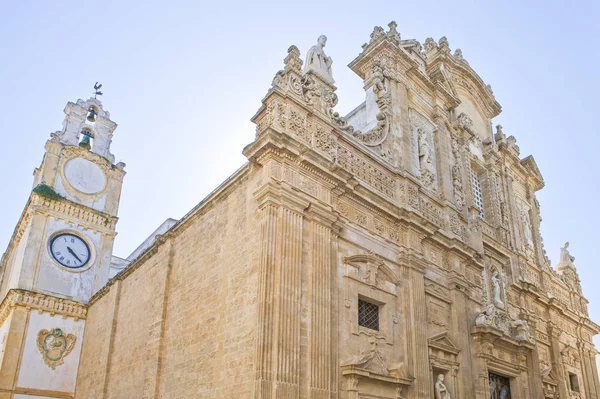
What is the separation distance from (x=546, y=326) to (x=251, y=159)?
14383 mm

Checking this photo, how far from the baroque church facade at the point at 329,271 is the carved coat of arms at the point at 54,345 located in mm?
80

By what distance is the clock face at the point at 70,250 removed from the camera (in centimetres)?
2159

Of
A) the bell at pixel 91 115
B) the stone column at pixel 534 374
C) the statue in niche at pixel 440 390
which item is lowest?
the statue in niche at pixel 440 390

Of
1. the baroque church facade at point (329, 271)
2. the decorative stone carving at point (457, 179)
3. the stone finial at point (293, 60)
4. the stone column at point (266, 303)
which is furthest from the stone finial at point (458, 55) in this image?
the stone column at point (266, 303)

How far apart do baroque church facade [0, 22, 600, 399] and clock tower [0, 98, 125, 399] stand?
78 mm

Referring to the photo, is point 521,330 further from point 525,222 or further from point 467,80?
point 467,80

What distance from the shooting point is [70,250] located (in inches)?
870

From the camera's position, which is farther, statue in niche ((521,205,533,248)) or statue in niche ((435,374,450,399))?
statue in niche ((521,205,533,248))

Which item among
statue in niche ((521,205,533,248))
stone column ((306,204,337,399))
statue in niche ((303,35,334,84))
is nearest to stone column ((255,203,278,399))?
stone column ((306,204,337,399))

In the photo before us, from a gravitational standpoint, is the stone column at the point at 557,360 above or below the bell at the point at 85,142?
below

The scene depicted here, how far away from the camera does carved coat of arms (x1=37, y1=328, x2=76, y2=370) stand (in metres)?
19.7

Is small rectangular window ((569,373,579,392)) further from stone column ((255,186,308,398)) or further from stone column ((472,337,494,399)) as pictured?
stone column ((255,186,308,398))

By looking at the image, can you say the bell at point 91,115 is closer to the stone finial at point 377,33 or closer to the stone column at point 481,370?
the stone finial at point 377,33

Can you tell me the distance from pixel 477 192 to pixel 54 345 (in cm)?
1695
